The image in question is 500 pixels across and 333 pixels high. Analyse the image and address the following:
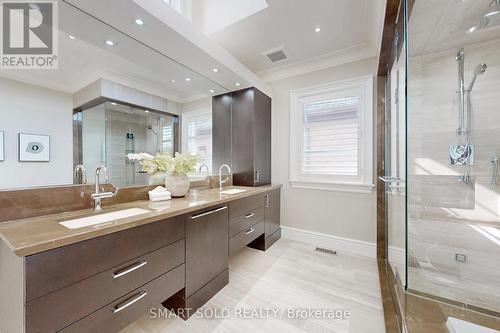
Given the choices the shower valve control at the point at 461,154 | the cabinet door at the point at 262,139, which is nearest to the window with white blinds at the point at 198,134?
the cabinet door at the point at 262,139

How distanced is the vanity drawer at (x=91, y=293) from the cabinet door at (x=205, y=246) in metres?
0.20

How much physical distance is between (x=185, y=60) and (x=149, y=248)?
173 cm

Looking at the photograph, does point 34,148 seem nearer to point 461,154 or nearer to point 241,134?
point 241,134

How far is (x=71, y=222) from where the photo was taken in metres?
1.10

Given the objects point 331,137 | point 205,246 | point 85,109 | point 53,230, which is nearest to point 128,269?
point 53,230

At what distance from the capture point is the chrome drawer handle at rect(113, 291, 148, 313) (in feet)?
3.27

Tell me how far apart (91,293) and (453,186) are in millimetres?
2900

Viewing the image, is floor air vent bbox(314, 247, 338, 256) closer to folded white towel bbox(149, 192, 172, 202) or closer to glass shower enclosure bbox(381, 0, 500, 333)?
glass shower enclosure bbox(381, 0, 500, 333)

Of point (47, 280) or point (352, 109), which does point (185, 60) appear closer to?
point (47, 280)

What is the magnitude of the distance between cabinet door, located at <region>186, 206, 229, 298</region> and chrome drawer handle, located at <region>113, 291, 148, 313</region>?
1.07 feet

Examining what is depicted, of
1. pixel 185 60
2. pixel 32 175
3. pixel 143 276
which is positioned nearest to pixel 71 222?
pixel 32 175

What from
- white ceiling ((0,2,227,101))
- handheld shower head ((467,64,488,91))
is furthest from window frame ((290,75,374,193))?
white ceiling ((0,2,227,101))

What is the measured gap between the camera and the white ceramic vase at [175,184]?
5.92 ft

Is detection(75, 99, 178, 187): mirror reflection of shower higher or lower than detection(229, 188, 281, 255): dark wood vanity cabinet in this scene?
higher
